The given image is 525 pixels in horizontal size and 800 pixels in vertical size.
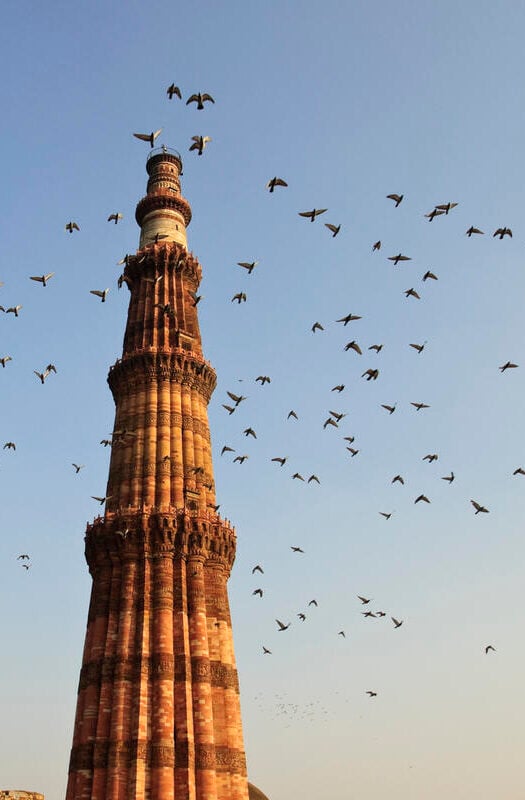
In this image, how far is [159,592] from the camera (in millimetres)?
35188

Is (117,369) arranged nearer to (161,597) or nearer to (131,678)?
(161,597)

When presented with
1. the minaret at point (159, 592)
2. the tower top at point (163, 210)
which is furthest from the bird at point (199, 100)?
the tower top at point (163, 210)

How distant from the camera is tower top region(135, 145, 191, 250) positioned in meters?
49.2

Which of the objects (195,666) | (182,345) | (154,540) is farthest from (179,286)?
(195,666)

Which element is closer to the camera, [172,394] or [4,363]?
[4,363]

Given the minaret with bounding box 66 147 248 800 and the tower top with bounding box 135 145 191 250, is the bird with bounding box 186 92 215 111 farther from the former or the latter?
the tower top with bounding box 135 145 191 250

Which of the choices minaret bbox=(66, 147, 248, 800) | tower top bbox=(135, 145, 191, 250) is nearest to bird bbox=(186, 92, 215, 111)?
minaret bbox=(66, 147, 248, 800)

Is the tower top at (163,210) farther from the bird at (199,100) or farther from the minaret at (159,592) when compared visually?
the bird at (199,100)

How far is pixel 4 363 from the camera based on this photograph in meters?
31.5

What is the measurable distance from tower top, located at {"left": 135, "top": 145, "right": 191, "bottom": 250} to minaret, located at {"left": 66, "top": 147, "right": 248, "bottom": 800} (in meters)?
2.14

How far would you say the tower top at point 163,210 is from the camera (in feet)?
161

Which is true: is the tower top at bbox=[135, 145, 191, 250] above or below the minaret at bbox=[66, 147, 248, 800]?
above

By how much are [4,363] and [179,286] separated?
17.6 m

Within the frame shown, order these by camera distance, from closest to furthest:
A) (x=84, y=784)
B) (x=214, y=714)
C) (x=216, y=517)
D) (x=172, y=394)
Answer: (x=84, y=784)
(x=214, y=714)
(x=216, y=517)
(x=172, y=394)
